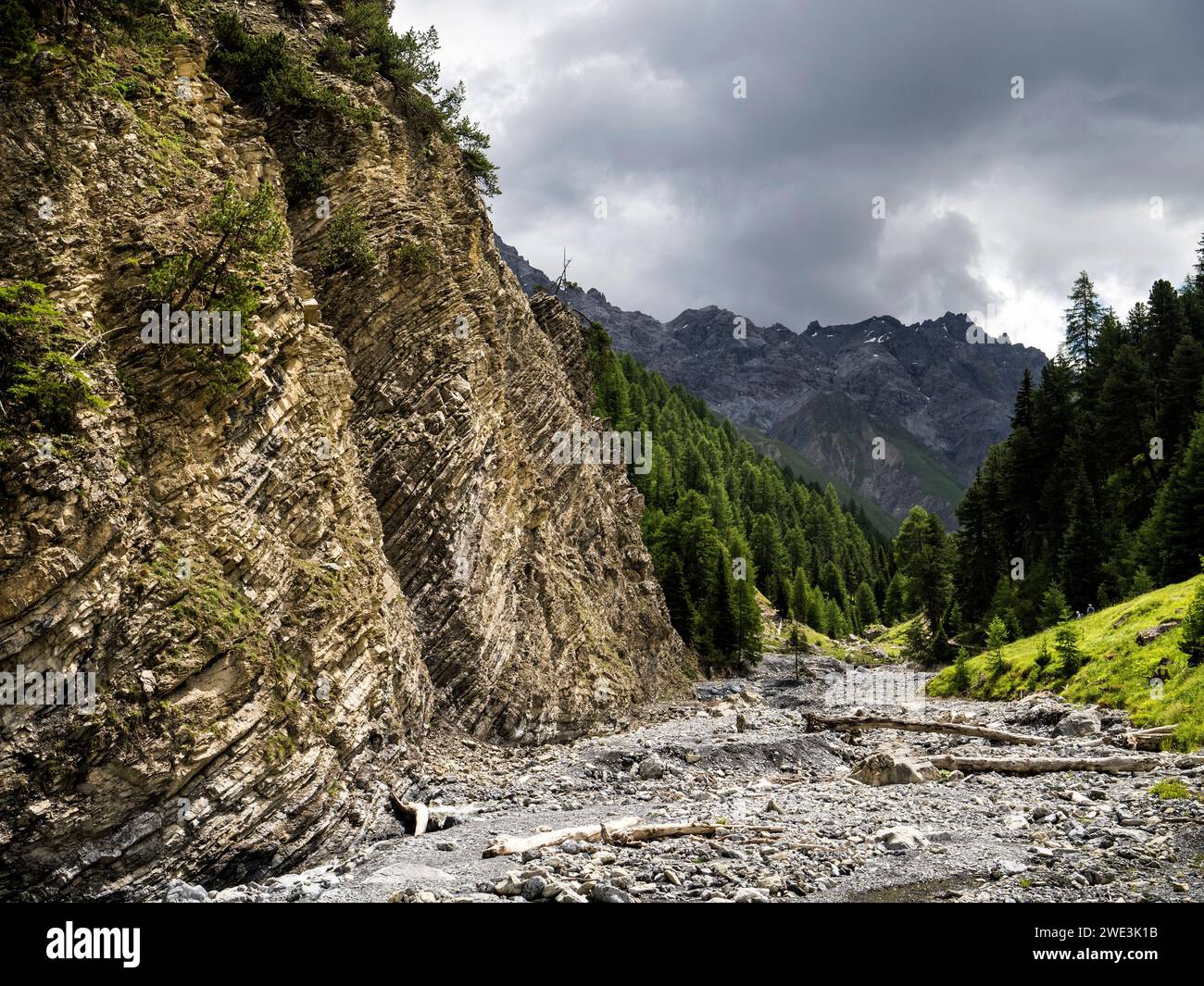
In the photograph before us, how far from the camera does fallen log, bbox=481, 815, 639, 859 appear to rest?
1389 centimetres

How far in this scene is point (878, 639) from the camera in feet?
345

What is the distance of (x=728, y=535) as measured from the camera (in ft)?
337

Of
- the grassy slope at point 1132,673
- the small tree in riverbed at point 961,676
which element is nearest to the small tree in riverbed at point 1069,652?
the grassy slope at point 1132,673

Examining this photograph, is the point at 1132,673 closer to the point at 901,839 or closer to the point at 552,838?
the point at 901,839

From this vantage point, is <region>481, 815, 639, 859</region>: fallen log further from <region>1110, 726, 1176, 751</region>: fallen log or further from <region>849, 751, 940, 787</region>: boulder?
<region>1110, 726, 1176, 751</region>: fallen log

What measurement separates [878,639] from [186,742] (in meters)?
105

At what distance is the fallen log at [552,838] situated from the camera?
1389 cm

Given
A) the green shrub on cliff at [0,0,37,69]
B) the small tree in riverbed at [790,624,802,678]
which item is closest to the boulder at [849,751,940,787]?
the green shrub on cliff at [0,0,37,69]

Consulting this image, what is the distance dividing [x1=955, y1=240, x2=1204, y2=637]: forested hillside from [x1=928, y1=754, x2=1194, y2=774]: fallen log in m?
26.8

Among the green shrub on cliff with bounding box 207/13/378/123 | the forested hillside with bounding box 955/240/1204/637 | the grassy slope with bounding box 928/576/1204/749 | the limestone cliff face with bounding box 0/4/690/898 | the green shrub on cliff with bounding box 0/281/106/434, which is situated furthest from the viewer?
the forested hillside with bounding box 955/240/1204/637

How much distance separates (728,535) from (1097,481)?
49.6 m

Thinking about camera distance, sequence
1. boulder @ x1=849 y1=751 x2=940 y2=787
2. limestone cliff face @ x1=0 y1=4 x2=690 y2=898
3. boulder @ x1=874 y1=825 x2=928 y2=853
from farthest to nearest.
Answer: boulder @ x1=849 y1=751 x2=940 y2=787
boulder @ x1=874 y1=825 x2=928 y2=853
limestone cliff face @ x1=0 y1=4 x2=690 y2=898
